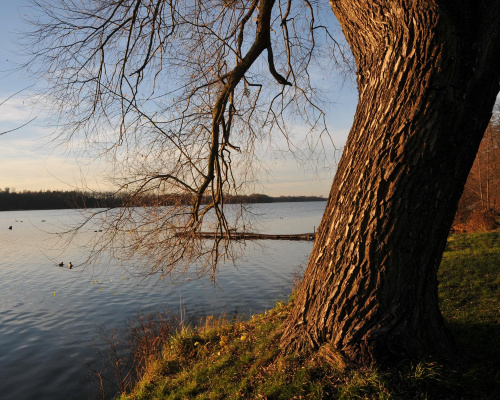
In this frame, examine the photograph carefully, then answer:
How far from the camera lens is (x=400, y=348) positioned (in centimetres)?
303

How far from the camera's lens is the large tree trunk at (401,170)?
2.68m

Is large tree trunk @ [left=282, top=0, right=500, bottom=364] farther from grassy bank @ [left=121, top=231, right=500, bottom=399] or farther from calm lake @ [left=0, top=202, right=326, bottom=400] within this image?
calm lake @ [left=0, top=202, right=326, bottom=400]

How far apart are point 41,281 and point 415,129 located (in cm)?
1577

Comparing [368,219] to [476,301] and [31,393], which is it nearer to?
[476,301]

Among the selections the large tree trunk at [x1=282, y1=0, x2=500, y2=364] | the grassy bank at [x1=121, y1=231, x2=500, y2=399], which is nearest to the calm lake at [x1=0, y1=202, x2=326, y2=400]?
the grassy bank at [x1=121, y1=231, x2=500, y2=399]

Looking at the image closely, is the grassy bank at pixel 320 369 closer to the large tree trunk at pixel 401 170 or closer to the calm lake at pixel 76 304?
the large tree trunk at pixel 401 170

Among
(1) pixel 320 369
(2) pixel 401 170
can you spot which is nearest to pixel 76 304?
(1) pixel 320 369

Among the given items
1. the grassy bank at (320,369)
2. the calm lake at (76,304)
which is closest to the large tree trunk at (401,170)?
the grassy bank at (320,369)

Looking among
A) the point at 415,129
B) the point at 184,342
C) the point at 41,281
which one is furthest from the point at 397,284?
the point at 41,281

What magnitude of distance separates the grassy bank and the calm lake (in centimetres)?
178

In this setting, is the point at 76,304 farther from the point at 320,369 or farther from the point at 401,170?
the point at 401,170

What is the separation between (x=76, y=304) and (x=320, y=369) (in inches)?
421

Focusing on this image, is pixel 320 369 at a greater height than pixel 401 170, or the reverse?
pixel 401 170

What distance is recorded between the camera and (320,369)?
3.10 m
